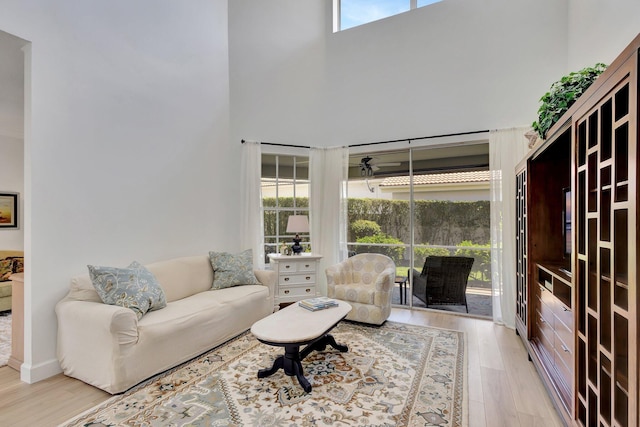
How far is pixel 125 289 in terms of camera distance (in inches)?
104

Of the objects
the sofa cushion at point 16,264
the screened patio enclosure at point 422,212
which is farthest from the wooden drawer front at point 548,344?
the sofa cushion at point 16,264

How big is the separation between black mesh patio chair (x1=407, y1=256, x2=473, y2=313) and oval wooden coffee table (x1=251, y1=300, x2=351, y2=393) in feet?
6.24

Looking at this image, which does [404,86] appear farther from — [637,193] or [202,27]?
[637,193]

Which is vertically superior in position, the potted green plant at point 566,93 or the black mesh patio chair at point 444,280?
the potted green plant at point 566,93

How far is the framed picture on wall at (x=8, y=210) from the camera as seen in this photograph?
4832 millimetres

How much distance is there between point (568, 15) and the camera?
12.0 feet

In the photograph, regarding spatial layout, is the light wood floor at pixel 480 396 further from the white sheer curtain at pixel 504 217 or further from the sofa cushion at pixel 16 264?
the sofa cushion at pixel 16 264

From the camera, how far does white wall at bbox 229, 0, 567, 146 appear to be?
12.9 ft

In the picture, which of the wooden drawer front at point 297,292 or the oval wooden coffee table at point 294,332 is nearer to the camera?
the oval wooden coffee table at point 294,332

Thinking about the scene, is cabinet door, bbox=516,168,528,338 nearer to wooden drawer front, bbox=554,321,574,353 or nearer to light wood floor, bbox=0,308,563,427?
light wood floor, bbox=0,308,563,427

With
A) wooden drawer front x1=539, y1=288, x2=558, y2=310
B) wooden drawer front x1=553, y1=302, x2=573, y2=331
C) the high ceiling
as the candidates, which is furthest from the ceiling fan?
the high ceiling

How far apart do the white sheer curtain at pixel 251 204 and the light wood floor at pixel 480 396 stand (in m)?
2.50

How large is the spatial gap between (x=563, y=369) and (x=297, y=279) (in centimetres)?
308

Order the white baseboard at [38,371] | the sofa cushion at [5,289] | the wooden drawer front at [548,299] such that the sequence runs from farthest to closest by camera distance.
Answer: the sofa cushion at [5,289] < the white baseboard at [38,371] < the wooden drawer front at [548,299]
